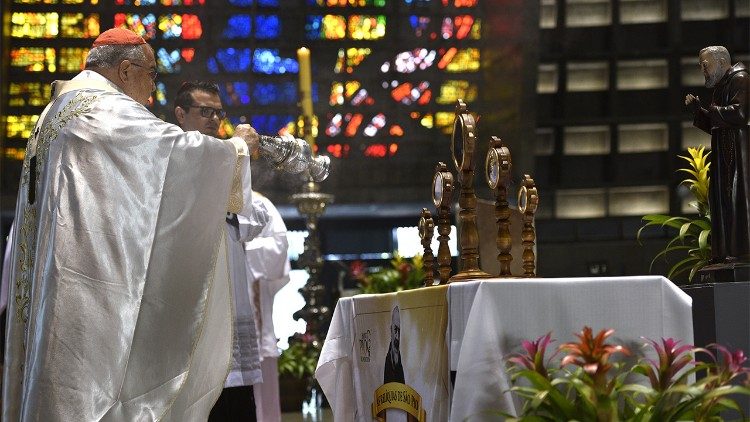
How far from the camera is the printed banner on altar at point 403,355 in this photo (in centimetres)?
297

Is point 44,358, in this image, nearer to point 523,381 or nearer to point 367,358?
point 367,358

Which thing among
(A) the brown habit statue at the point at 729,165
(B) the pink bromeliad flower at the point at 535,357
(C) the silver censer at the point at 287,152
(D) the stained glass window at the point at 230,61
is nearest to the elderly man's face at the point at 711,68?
(A) the brown habit statue at the point at 729,165

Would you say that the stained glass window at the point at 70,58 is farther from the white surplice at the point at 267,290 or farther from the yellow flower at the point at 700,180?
the yellow flower at the point at 700,180

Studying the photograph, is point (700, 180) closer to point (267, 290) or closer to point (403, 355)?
point (403, 355)

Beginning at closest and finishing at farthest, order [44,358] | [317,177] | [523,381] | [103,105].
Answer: [523,381] < [44,358] < [103,105] < [317,177]

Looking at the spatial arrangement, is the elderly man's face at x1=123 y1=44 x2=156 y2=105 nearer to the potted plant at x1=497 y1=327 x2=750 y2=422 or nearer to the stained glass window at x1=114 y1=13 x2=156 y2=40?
the potted plant at x1=497 y1=327 x2=750 y2=422

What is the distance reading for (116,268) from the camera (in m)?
3.51

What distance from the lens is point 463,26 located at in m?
14.6

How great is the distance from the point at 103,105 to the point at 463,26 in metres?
11.4

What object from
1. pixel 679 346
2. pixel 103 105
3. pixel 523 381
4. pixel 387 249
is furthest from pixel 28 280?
pixel 387 249

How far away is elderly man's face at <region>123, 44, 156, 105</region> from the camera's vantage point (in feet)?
12.6

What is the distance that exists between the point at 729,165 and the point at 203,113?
1928 millimetres

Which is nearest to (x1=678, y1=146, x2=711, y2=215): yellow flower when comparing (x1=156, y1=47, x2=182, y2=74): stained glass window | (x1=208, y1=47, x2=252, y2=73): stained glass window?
(x1=156, y1=47, x2=182, y2=74): stained glass window

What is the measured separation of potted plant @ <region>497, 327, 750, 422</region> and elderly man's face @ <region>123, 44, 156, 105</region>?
1.73 meters
